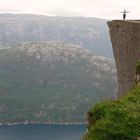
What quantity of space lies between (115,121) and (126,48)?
80.8 feet

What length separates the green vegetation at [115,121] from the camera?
569 inches

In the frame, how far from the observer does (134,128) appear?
48.8 feet

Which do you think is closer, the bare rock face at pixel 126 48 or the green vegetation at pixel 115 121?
the green vegetation at pixel 115 121

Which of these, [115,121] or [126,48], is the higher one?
[115,121]

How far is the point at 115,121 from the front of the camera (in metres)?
15.2

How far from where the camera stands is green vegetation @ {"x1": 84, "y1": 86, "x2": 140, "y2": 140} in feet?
47.4

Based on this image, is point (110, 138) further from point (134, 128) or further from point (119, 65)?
point (119, 65)

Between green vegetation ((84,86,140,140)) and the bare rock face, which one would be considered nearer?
green vegetation ((84,86,140,140))

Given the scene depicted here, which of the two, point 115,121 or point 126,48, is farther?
point 126,48

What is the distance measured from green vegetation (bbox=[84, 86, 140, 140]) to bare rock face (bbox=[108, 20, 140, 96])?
69.1 feet

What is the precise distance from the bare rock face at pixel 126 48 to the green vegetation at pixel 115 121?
829 inches

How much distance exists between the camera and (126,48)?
39.2 metres

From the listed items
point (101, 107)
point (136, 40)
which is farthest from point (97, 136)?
point (136, 40)

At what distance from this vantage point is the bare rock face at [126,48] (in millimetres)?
38625
